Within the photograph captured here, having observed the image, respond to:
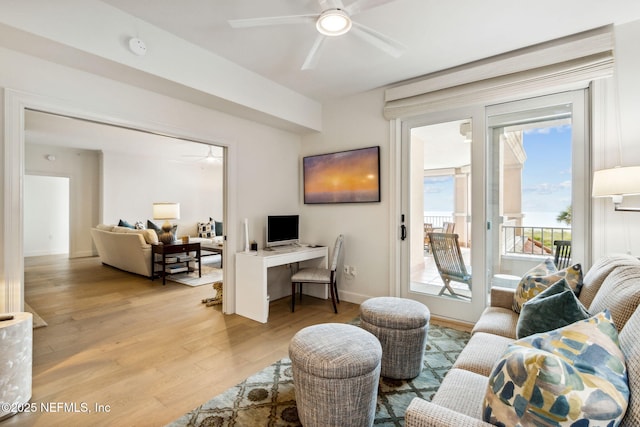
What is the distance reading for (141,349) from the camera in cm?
256

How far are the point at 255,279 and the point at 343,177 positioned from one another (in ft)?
5.42

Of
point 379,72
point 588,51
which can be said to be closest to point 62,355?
point 379,72

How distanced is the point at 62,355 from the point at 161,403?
127 centimetres

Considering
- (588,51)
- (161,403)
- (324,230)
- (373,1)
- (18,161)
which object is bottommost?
(161,403)

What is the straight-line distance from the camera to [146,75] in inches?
93.5

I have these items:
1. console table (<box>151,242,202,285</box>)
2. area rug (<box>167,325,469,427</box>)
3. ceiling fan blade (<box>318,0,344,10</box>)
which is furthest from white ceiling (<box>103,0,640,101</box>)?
console table (<box>151,242,202,285</box>)

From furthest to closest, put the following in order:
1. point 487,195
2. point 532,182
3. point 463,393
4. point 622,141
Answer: point 487,195 → point 532,182 → point 622,141 → point 463,393

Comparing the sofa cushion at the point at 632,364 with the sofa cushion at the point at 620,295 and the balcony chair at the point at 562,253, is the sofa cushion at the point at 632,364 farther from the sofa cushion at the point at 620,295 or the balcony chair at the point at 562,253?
the balcony chair at the point at 562,253

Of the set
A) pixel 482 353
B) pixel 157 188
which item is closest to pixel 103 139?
pixel 157 188

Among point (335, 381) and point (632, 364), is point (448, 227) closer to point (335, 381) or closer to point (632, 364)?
point (335, 381)

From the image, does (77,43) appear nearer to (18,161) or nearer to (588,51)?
(18,161)

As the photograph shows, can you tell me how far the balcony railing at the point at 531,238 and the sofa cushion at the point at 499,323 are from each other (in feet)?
3.08

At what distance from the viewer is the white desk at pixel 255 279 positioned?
3148 millimetres

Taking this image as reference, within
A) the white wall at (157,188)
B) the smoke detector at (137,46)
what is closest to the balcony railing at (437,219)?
the smoke detector at (137,46)
